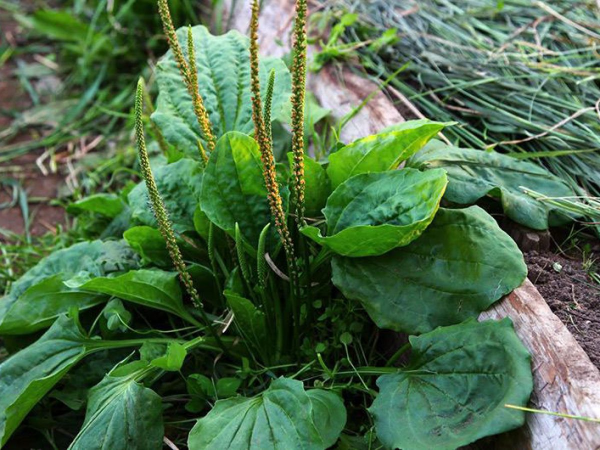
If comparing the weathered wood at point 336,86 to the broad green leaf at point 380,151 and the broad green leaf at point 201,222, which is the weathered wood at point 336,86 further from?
the broad green leaf at point 201,222

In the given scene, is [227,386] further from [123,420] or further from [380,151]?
[380,151]

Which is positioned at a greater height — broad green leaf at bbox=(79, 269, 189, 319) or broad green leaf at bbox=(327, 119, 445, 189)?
broad green leaf at bbox=(327, 119, 445, 189)

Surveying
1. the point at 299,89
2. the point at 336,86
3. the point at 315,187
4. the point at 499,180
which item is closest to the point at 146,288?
the point at 315,187

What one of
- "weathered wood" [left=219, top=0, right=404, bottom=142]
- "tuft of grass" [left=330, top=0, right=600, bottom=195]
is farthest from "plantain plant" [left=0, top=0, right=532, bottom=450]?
"tuft of grass" [left=330, top=0, right=600, bottom=195]

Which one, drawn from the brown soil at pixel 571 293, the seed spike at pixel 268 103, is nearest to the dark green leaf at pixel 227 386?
the seed spike at pixel 268 103

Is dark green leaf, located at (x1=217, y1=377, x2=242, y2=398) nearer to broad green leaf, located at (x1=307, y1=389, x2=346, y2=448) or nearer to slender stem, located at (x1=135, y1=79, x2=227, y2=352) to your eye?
slender stem, located at (x1=135, y1=79, x2=227, y2=352)

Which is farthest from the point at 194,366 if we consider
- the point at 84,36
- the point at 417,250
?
the point at 84,36
